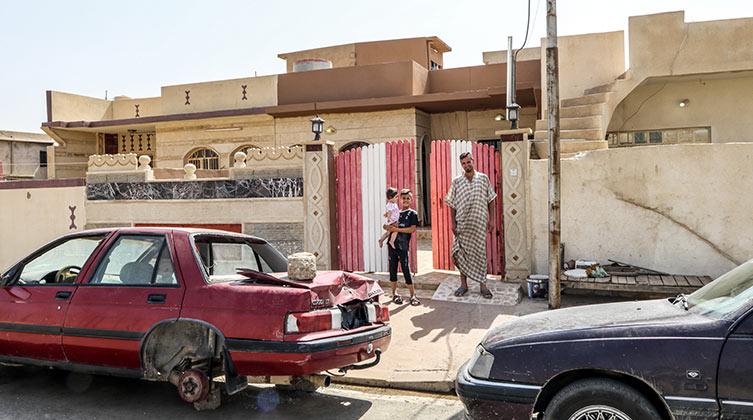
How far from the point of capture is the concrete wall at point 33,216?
1317 centimetres

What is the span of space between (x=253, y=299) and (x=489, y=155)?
560cm

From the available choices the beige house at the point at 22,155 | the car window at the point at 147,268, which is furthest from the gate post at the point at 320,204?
the beige house at the point at 22,155

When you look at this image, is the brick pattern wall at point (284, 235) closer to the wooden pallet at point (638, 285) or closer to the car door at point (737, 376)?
the wooden pallet at point (638, 285)

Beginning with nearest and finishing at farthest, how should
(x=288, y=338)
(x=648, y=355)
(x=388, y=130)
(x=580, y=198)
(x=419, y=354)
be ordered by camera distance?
(x=648, y=355)
(x=288, y=338)
(x=419, y=354)
(x=580, y=198)
(x=388, y=130)

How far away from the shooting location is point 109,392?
5.16 metres

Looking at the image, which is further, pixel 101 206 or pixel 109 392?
pixel 101 206

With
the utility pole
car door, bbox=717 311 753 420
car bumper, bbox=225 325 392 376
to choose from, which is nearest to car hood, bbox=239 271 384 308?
car bumper, bbox=225 325 392 376

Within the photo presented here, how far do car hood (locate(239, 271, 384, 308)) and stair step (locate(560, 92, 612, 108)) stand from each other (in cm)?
869

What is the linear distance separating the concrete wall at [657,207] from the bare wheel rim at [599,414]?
572 centimetres

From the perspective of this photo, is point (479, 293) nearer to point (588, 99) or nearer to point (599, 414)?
point (599, 414)

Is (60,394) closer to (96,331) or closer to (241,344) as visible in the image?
(96,331)

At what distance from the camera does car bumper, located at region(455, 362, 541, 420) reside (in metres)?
3.43

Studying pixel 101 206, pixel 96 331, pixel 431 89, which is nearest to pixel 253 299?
pixel 96 331

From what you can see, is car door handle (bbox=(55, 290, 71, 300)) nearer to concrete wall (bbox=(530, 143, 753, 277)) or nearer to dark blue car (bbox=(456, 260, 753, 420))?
dark blue car (bbox=(456, 260, 753, 420))
